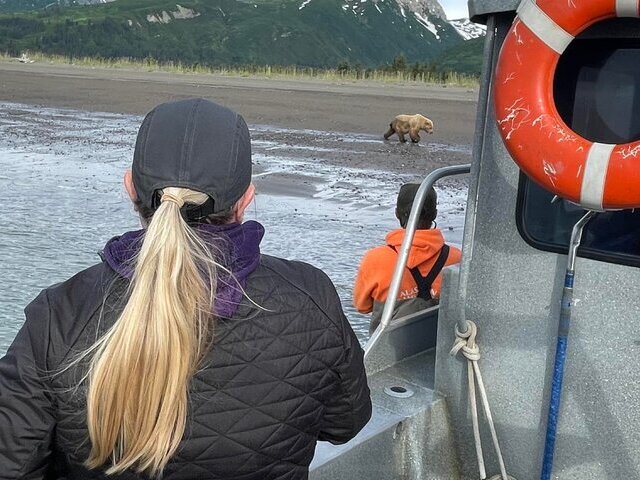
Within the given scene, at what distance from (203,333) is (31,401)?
1.07ft

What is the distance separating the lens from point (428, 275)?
3.75 meters

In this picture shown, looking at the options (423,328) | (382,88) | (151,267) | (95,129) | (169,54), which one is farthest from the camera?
(169,54)

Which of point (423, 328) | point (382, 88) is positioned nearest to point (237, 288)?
point (423, 328)

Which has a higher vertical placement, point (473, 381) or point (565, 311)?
point (565, 311)

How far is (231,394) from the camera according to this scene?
5.01 feet

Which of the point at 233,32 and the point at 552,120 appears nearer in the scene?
the point at 552,120

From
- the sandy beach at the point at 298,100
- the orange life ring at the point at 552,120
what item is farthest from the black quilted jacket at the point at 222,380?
the sandy beach at the point at 298,100

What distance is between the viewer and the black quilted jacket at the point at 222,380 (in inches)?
57.6

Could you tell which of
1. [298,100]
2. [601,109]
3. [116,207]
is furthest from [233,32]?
[601,109]

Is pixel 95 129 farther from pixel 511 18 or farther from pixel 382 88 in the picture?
pixel 511 18

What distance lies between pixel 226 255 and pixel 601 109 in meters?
1.36

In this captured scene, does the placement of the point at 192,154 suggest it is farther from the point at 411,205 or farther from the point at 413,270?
the point at 411,205

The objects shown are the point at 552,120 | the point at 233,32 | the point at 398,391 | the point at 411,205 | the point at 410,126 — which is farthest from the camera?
the point at 233,32

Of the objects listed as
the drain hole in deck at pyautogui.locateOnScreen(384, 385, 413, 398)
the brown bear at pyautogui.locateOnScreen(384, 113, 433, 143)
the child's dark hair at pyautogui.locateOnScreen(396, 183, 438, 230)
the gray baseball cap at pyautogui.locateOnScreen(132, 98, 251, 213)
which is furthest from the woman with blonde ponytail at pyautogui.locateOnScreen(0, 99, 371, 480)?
the brown bear at pyautogui.locateOnScreen(384, 113, 433, 143)
